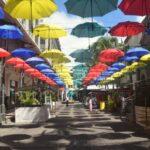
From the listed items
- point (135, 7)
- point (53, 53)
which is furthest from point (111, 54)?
point (135, 7)

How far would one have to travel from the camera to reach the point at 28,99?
83.5ft

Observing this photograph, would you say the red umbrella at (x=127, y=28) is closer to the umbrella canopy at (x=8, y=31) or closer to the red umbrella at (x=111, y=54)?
the umbrella canopy at (x=8, y=31)

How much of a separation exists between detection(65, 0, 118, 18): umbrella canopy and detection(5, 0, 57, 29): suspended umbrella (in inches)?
52.2

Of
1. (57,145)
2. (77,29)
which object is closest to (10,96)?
(77,29)

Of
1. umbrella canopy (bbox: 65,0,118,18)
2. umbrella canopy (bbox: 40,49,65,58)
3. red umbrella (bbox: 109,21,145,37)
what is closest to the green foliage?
umbrella canopy (bbox: 40,49,65,58)

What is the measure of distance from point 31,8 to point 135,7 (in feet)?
12.6

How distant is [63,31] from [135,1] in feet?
28.9

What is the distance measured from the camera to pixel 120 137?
1532 cm

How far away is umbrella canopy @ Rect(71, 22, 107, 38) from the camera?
22266 mm

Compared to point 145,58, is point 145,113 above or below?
below

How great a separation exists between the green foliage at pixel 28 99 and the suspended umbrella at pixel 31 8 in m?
9.20

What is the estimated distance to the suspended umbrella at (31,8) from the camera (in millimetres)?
15939

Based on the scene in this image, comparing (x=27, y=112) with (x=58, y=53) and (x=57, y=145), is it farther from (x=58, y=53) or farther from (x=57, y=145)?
(x=57, y=145)

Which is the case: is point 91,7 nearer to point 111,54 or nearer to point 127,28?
point 127,28
